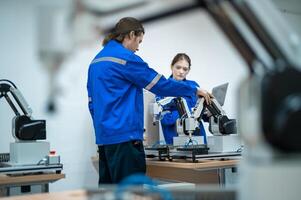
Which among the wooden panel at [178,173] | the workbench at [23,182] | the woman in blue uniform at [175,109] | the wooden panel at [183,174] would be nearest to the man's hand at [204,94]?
the woman in blue uniform at [175,109]

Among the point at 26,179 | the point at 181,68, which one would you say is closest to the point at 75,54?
the point at 26,179

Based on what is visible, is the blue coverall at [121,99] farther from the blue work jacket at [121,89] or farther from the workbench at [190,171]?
the workbench at [190,171]

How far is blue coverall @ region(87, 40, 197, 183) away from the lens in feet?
7.25

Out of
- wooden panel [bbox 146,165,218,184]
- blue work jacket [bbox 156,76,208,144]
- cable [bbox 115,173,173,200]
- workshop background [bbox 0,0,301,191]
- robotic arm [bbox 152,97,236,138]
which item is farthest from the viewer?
blue work jacket [bbox 156,76,208,144]

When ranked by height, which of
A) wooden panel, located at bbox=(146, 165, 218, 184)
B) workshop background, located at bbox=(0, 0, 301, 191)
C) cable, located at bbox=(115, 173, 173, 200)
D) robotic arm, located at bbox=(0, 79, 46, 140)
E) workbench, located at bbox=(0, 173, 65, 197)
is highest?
workshop background, located at bbox=(0, 0, 301, 191)

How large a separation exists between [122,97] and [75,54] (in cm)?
160

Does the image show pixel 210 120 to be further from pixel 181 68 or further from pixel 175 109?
pixel 181 68

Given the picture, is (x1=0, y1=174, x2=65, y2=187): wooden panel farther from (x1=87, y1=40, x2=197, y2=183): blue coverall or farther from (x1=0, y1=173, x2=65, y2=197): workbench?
(x1=87, y1=40, x2=197, y2=183): blue coverall

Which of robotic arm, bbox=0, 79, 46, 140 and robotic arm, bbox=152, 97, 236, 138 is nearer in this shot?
robotic arm, bbox=0, 79, 46, 140

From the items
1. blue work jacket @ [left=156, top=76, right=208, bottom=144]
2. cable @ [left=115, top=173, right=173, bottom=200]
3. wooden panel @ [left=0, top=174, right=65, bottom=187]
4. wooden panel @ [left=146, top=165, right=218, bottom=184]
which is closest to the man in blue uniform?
A: wooden panel @ [left=0, top=174, right=65, bottom=187]

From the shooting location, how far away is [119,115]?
87.5 inches

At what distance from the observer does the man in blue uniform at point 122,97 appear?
7.25 ft

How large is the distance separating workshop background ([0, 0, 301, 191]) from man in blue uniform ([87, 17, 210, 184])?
0.80 feet

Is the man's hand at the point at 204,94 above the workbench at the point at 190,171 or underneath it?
above
